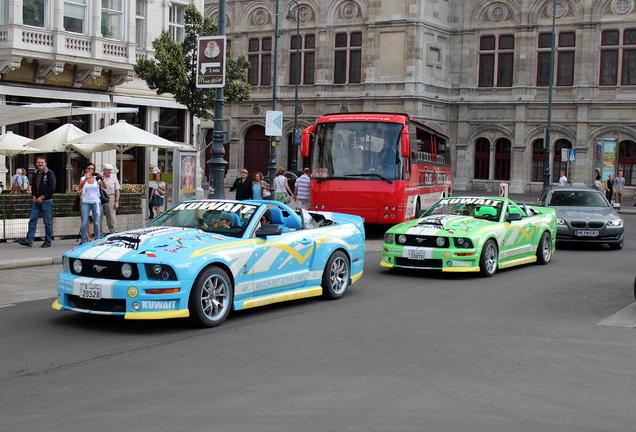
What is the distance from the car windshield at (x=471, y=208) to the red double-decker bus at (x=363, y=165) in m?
6.46

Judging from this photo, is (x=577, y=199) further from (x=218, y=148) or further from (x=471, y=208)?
(x=218, y=148)

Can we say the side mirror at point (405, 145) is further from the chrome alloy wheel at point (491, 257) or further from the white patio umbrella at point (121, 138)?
the chrome alloy wheel at point (491, 257)

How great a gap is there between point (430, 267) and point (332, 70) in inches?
1728

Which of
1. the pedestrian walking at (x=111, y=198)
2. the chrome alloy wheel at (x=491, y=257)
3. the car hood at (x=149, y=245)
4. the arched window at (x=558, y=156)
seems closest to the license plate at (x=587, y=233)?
the chrome alloy wheel at (x=491, y=257)

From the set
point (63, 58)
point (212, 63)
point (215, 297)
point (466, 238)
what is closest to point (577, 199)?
point (466, 238)

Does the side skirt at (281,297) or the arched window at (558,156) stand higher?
the arched window at (558,156)

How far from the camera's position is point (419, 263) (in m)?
14.7

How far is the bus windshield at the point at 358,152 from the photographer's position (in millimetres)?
23125

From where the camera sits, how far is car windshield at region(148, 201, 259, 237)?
10.7 meters

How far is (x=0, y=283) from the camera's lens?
43.6ft

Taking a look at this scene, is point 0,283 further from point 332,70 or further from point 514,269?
point 332,70

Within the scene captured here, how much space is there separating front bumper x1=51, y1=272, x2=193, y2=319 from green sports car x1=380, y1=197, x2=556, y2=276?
609 cm

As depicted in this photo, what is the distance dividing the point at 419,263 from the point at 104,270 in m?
6.59

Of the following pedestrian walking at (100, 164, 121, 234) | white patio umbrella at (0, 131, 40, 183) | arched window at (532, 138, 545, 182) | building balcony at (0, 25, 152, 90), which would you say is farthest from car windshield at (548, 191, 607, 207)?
arched window at (532, 138, 545, 182)
